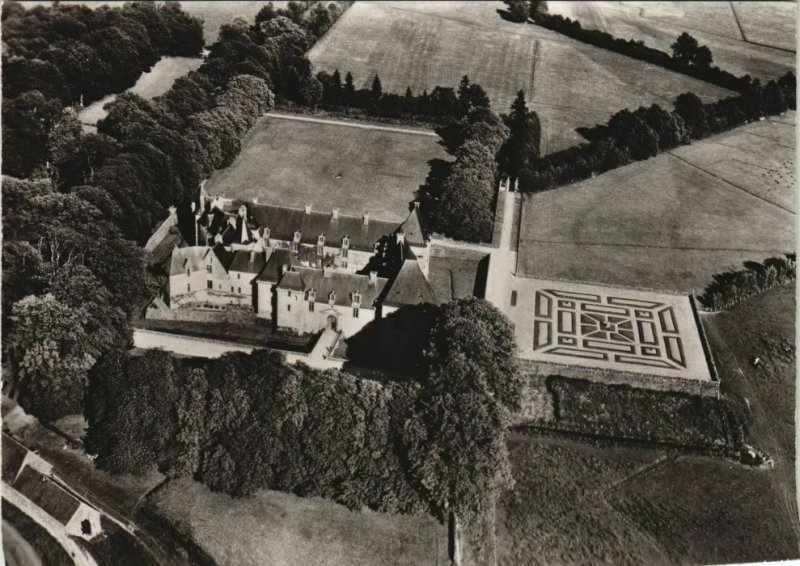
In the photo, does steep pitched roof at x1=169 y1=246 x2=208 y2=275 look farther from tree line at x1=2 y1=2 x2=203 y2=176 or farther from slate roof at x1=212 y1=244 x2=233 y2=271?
tree line at x1=2 y1=2 x2=203 y2=176

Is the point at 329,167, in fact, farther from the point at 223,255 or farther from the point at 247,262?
the point at 247,262

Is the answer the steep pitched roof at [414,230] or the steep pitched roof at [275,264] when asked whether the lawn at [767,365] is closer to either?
the steep pitched roof at [414,230]

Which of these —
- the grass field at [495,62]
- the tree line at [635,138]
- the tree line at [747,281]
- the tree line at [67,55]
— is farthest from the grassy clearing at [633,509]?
the grass field at [495,62]

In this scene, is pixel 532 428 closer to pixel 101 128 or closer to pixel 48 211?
pixel 48 211

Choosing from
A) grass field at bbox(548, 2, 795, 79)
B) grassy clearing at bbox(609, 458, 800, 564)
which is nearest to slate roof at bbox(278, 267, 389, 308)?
grassy clearing at bbox(609, 458, 800, 564)

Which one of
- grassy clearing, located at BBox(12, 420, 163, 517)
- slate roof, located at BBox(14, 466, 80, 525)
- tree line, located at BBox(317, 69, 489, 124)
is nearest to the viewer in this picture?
slate roof, located at BBox(14, 466, 80, 525)

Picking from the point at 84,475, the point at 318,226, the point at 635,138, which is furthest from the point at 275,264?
the point at 635,138
